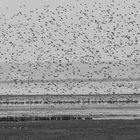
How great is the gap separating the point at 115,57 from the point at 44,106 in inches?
3450

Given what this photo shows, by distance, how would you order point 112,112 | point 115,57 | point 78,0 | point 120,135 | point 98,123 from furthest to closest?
point 78,0
point 115,57
point 112,112
point 98,123
point 120,135

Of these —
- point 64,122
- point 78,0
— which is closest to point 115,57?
point 78,0

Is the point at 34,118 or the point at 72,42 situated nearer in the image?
the point at 34,118

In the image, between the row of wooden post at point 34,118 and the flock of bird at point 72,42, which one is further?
the flock of bird at point 72,42

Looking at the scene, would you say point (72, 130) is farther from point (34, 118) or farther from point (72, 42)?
point (72, 42)

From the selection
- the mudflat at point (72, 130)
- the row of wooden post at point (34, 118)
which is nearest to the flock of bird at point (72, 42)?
the row of wooden post at point (34, 118)

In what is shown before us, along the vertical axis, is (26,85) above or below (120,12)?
below

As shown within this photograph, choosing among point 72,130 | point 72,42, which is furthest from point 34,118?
point 72,42

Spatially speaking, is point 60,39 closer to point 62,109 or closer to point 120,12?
point 120,12

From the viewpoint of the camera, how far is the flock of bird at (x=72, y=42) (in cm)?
11062

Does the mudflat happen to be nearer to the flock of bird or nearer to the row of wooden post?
the row of wooden post

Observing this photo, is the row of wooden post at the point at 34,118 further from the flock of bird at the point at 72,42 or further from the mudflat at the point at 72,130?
the flock of bird at the point at 72,42

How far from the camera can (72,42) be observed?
150 meters

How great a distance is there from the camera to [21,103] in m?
58.0
